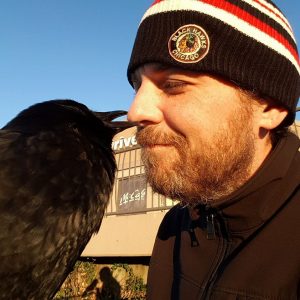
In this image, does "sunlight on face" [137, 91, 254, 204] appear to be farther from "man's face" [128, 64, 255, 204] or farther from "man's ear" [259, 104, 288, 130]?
"man's ear" [259, 104, 288, 130]

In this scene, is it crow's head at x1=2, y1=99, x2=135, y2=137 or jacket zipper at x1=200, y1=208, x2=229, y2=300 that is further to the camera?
crow's head at x1=2, y1=99, x2=135, y2=137

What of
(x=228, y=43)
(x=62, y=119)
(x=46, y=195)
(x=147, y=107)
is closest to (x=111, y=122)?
(x=62, y=119)

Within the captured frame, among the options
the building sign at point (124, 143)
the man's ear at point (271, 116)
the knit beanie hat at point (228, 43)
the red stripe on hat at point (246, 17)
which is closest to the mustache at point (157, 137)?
the knit beanie hat at point (228, 43)

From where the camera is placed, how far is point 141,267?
8.31 meters

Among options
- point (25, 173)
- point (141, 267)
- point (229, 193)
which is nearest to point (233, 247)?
point (229, 193)

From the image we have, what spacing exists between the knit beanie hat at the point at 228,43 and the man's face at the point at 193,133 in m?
0.07

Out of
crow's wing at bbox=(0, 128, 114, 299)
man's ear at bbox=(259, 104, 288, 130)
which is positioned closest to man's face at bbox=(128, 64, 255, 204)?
man's ear at bbox=(259, 104, 288, 130)

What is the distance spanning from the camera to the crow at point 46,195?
6.45 feet

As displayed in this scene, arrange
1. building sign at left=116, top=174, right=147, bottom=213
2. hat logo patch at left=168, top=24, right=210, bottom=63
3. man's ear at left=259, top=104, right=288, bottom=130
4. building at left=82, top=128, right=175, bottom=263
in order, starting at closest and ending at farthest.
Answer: hat logo patch at left=168, top=24, right=210, bottom=63, man's ear at left=259, top=104, right=288, bottom=130, building at left=82, top=128, right=175, bottom=263, building sign at left=116, top=174, right=147, bottom=213

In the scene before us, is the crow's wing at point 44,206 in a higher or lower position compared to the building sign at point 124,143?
lower

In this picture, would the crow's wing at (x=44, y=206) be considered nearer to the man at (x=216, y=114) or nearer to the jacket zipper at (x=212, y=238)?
the man at (x=216, y=114)

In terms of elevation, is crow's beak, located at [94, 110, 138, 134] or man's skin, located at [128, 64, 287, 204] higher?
crow's beak, located at [94, 110, 138, 134]

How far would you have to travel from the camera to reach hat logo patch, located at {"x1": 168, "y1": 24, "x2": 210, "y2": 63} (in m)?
1.96

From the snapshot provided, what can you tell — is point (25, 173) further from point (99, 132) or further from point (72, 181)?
point (99, 132)
